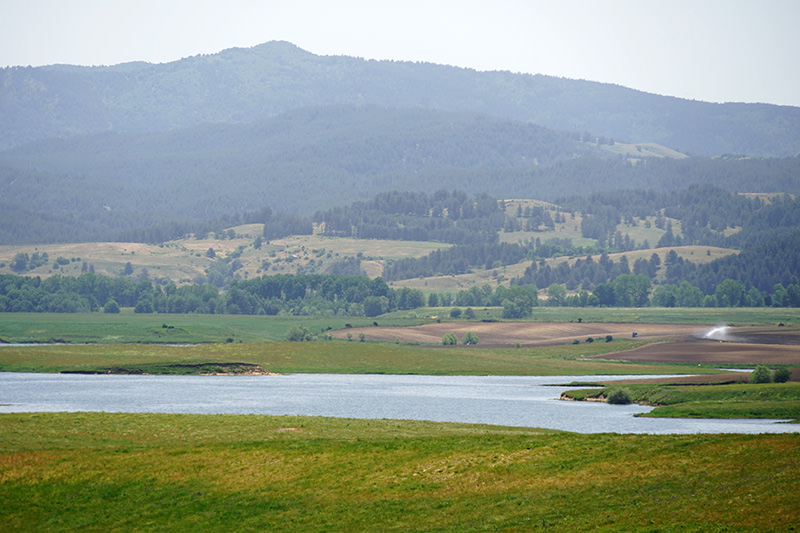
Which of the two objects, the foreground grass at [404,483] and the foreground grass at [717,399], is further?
the foreground grass at [717,399]

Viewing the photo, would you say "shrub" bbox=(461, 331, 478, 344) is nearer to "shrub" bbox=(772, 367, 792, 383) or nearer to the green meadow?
"shrub" bbox=(772, 367, 792, 383)

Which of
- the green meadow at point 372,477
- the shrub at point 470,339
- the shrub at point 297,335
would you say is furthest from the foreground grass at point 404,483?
the shrub at point 470,339

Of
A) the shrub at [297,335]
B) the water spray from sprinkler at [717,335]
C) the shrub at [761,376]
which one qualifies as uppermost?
the shrub at [297,335]

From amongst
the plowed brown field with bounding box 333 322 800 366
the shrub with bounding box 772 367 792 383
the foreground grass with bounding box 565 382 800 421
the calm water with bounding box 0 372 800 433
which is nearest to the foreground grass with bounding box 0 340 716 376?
the plowed brown field with bounding box 333 322 800 366

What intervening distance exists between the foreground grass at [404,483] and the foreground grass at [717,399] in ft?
118

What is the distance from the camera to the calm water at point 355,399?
271 feet

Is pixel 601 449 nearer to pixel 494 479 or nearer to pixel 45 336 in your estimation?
pixel 494 479

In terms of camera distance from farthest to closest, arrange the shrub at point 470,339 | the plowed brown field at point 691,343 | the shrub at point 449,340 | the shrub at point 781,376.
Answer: the shrub at point 470,339
the shrub at point 449,340
the plowed brown field at point 691,343
the shrub at point 781,376

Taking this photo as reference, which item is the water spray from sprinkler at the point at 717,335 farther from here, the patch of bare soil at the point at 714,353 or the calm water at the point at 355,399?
the calm water at the point at 355,399

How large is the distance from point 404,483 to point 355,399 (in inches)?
2300

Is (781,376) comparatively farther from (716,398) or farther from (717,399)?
(717,399)

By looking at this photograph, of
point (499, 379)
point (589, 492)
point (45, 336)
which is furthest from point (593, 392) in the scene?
point (45, 336)

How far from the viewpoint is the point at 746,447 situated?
151 ft

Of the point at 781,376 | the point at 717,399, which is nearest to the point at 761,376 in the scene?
the point at 781,376
